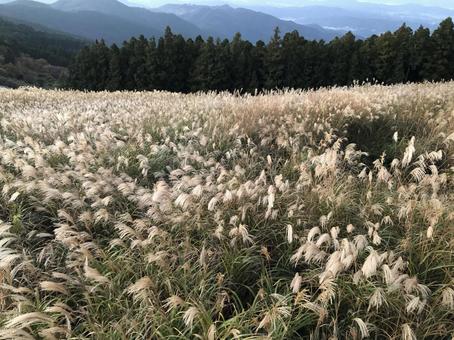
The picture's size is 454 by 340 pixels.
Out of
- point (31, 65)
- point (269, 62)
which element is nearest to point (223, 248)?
point (269, 62)

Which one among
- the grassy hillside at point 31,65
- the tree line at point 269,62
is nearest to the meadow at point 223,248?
the tree line at point 269,62

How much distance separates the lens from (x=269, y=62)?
1927 inches

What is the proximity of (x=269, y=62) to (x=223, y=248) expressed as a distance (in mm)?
47301

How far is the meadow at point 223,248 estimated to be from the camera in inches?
103

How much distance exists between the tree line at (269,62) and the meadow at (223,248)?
38054 millimetres

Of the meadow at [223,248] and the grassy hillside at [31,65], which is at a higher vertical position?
the meadow at [223,248]

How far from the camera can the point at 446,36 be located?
140 feet

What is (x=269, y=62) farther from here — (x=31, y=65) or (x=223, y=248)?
(x=31, y=65)

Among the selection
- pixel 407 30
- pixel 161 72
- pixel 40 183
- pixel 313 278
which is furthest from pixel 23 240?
pixel 161 72

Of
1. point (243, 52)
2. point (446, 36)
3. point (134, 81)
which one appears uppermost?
point (446, 36)

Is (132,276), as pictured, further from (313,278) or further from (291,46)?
(291,46)

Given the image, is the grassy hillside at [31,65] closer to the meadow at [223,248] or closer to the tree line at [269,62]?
the tree line at [269,62]

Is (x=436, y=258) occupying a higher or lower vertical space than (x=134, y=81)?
higher

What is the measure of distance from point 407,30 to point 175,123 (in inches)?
1717
